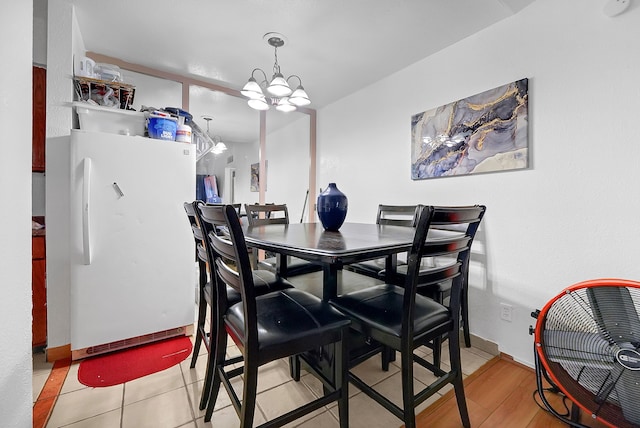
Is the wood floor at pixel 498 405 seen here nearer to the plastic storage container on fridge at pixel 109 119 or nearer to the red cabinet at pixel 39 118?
the plastic storage container on fridge at pixel 109 119

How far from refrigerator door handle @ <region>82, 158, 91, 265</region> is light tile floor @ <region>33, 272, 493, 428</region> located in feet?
2.52

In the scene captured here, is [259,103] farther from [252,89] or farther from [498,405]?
[498,405]

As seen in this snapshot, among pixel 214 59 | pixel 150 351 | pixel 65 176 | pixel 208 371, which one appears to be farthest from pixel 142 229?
pixel 214 59

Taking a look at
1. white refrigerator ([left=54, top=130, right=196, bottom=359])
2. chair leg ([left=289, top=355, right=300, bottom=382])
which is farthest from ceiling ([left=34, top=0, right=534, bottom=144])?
chair leg ([left=289, top=355, right=300, bottom=382])

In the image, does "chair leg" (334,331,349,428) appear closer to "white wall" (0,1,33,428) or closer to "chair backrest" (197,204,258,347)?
"chair backrest" (197,204,258,347)

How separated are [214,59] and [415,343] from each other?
291 centimetres

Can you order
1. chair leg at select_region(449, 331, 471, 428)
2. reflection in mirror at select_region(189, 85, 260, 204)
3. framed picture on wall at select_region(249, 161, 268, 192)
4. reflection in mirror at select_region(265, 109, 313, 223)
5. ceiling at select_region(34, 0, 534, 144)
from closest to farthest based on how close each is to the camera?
1. chair leg at select_region(449, 331, 471, 428)
2. ceiling at select_region(34, 0, 534, 144)
3. reflection in mirror at select_region(189, 85, 260, 204)
4. framed picture on wall at select_region(249, 161, 268, 192)
5. reflection in mirror at select_region(265, 109, 313, 223)

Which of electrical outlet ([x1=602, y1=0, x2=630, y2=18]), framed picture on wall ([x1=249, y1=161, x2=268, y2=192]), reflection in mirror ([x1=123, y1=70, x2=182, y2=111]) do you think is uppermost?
reflection in mirror ([x1=123, y1=70, x2=182, y2=111])

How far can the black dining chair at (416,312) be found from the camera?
1.00 metres

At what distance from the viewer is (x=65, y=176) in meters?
1.99

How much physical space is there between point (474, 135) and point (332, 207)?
1360mm

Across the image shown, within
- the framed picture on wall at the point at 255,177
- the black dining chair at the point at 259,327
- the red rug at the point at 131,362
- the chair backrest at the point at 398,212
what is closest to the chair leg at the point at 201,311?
the red rug at the point at 131,362

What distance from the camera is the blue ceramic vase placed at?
67.1 inches

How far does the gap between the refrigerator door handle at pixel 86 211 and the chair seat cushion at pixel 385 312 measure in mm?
1708
